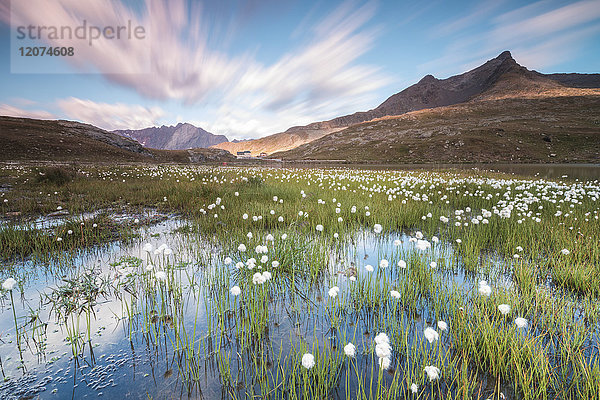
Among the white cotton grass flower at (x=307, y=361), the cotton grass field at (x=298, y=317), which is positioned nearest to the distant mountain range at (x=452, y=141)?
the cotton grass field at (x=298, y=317)

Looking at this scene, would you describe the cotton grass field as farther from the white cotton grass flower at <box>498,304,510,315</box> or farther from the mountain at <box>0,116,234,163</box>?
the mountain at <box>0,116,234,163</box>

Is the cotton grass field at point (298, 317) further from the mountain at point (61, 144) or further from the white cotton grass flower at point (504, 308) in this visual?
the mountain at point (61, 144)

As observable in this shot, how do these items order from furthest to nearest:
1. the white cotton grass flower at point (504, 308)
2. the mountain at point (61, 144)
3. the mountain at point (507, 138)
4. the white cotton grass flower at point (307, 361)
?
the mountain at point (507, 138) → the mountain at point (61, 144) → the white cotton grass flower at point (504, 308) → the white cotton grass flower at point (307, 361)

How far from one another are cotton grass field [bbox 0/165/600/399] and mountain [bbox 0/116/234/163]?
164 feet

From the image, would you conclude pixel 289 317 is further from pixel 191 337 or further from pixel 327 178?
pixel 327 178

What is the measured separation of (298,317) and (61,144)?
231 ft

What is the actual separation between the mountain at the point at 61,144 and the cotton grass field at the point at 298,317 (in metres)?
49.9

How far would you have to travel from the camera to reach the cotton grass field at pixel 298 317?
7.55 ft

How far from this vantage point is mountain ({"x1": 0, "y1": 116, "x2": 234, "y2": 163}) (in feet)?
144

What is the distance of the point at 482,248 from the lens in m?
5.93

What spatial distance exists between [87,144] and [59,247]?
227 feet

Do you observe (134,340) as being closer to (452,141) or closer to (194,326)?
(194,326)

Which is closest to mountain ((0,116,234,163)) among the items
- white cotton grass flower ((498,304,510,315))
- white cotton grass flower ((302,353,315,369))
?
white cotton grass flower ((302,353,315,369))

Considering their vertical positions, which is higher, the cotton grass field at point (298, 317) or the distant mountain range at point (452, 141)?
the distant mountain range at point (452, 141)
